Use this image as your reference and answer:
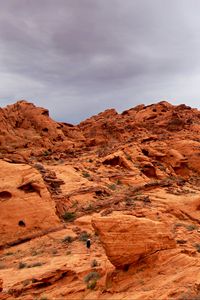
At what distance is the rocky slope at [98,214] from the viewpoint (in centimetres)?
1070

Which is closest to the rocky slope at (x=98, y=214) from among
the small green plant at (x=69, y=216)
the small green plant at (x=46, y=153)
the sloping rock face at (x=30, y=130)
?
the small green plant at (x=69, y=216)

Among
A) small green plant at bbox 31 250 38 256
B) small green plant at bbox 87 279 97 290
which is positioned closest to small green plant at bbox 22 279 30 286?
small green plant at bbox 87 279 97 290

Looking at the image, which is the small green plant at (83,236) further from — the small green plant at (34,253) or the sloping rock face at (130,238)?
the sloping rock face at (130,238)

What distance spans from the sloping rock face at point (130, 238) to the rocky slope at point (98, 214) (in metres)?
0.03

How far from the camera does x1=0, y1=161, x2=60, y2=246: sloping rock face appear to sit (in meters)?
19.8

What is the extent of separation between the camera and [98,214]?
73.5 feet

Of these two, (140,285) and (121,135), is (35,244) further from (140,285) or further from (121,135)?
(121,135)

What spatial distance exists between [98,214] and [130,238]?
1172cm

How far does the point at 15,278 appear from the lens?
504 inches

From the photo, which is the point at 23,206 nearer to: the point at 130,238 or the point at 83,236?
the point at 83,236

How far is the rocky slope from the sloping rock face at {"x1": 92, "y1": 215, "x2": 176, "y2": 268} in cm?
3

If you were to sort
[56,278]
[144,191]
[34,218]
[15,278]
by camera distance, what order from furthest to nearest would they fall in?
1. [144,191]
2. [34,218]
3. [15,278]
4. [56,278]

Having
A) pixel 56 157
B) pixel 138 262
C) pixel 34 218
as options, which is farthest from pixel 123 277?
pixel 56 157

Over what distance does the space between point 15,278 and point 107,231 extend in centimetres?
446
